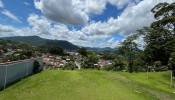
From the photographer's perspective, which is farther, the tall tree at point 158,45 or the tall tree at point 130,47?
the tall tree at point 130,47

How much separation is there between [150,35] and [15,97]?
35.2m

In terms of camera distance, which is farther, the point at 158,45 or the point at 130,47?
the point at 130,47

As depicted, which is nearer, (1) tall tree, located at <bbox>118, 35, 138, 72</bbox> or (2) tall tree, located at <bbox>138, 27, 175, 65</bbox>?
(2) tall tree, located at <bbox>138, 27, 175, 65</bbox>

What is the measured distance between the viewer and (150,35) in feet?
137

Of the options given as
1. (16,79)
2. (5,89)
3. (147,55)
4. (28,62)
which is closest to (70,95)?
(5,89)

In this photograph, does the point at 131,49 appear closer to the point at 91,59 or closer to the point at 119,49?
the point at 119,49

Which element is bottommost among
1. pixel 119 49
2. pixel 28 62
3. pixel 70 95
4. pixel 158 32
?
pixel 70 95

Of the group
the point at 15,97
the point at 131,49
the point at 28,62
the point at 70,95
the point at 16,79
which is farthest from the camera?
the point at 131,49

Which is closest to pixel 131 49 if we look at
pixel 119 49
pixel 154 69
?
pixel 119 49

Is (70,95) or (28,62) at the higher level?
(28,62)

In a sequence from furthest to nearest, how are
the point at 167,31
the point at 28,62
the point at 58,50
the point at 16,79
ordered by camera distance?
the point at 58,50 → the point at 167,31 → the point at 28,62 → the point at 16,79

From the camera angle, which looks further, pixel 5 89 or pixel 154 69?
pixel 154 69

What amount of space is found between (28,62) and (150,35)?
96.3 ft

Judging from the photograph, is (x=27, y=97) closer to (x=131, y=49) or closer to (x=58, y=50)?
(x=131, y=49)
